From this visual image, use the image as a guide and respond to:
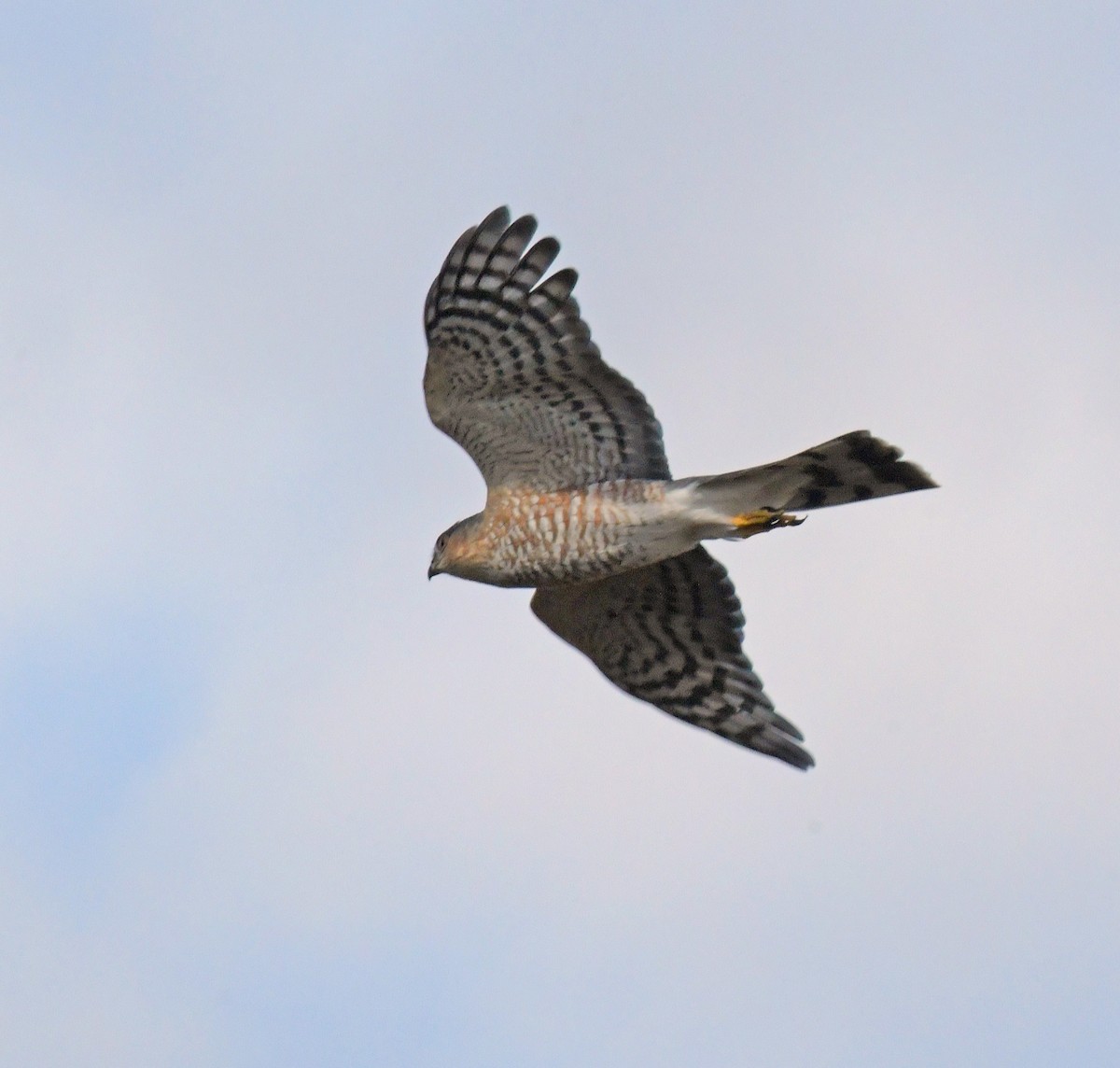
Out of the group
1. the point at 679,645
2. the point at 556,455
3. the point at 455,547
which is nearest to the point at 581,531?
the point at 556,455

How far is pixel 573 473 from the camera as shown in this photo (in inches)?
490

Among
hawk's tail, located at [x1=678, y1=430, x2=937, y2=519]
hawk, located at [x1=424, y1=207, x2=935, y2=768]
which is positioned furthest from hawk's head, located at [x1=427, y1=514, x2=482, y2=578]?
hawk's tail, located at [x1=678, y1=430, x2=937, y2=519]

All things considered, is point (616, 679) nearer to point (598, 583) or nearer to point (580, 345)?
point (598, 583)

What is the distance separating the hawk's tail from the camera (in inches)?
472

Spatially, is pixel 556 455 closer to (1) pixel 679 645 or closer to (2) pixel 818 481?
(2) pixel 818 481

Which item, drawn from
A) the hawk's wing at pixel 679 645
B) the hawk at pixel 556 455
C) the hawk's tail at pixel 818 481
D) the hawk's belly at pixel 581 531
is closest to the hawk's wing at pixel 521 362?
the hawk at pixel 556 455

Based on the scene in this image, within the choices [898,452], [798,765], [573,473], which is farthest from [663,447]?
[798,765]

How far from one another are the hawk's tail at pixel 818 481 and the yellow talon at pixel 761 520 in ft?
0.06

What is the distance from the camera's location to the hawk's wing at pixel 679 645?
1345 centimetres

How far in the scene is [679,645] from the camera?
1370 cm

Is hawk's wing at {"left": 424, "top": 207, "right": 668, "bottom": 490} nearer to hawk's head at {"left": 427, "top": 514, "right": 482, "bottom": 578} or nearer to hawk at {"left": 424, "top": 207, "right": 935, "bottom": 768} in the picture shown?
hawk at {"left": 424, "top": 207, "right": 935, "bottom": 768}

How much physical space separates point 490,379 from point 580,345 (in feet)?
1.72

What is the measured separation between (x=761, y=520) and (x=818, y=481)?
39cm

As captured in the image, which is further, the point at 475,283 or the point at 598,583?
the point at 598,583
